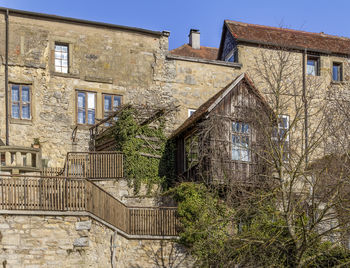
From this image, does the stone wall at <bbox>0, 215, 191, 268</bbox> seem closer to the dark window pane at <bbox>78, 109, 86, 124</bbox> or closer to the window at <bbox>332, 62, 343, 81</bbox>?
the dark window pane at <bbox>78, 109, 86, 124</bbox>

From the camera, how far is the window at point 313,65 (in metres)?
33.5


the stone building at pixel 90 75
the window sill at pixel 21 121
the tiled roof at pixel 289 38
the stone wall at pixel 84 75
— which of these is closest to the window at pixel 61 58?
the stone building at pixel 90 75

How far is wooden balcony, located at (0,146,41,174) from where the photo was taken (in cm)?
2427

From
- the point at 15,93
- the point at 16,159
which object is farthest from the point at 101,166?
the point at 15,93

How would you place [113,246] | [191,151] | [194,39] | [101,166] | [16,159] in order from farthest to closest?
[194,39] < [191,151] < [101,166] < [16,159] < [113,246]

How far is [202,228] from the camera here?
2266 centimetres

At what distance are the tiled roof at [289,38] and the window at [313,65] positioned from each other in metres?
0.55

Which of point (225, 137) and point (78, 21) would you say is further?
point (78, 21)

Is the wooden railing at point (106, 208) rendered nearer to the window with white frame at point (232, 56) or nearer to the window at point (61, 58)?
the window at point (61, 58)

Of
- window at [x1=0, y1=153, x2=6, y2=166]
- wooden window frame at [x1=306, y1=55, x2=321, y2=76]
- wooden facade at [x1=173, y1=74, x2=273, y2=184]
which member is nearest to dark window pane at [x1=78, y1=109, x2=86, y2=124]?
wooden facade at [x1=173, y1=74, x2=273, y2=184]

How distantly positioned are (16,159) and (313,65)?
16.0 meters

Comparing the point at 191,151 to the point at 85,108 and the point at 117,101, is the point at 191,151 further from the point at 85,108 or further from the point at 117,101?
the point at 85,108

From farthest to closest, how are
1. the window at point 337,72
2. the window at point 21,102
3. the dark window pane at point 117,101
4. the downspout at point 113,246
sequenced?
the window at point 337,72 < the dark window pane at point 117,101 < the window at point 21,102 < the downspout at point 113,246

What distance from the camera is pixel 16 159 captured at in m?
25.0
